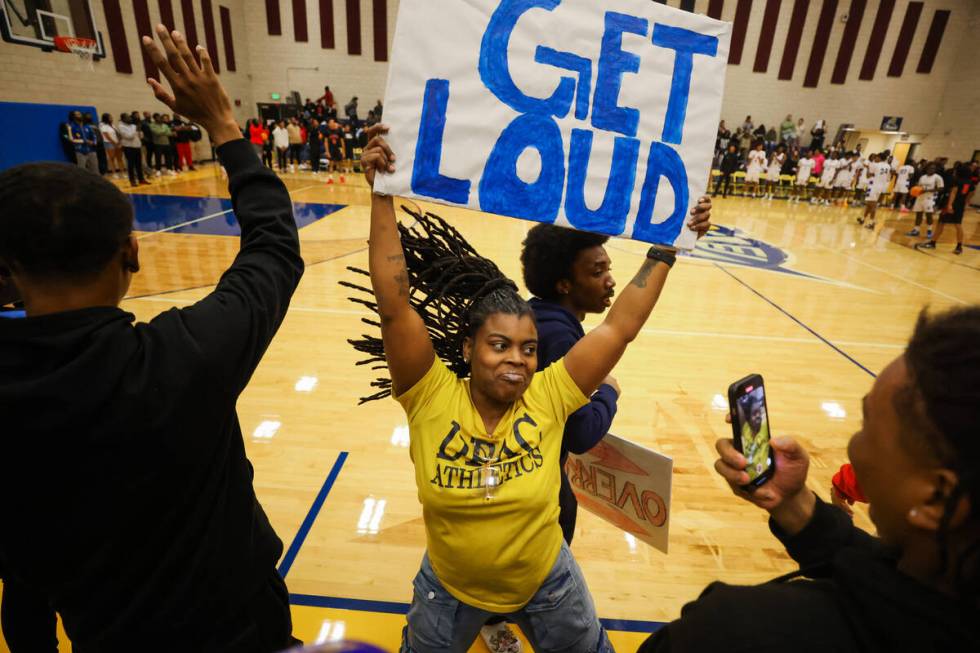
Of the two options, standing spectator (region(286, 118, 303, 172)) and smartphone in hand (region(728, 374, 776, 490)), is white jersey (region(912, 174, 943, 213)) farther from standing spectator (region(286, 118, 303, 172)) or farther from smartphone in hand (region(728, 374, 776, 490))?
standing spectator (region(286, 118, 303, 172))

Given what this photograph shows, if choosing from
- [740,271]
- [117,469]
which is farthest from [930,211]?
[117,469]

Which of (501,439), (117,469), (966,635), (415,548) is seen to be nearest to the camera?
(966,635)

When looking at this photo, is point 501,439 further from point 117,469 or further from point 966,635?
point 966,635

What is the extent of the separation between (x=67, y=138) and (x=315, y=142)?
6.59 metres

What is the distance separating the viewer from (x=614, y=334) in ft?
4.67

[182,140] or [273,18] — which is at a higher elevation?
[273,18]

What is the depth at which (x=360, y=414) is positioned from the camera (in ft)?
11.2

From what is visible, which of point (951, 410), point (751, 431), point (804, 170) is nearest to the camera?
point (951, 410)

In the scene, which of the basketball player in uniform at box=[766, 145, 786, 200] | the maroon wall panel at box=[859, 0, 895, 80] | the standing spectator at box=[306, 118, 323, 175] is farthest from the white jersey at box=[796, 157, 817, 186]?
the standing spectator at box=[306, 118, 323, 175]

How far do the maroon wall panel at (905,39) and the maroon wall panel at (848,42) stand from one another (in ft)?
4.79

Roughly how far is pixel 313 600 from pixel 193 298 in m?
3.83

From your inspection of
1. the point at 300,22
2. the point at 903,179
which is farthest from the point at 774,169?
the point at 300,22

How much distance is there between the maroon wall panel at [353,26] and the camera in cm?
1831

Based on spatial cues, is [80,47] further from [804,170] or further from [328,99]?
[804,170]
